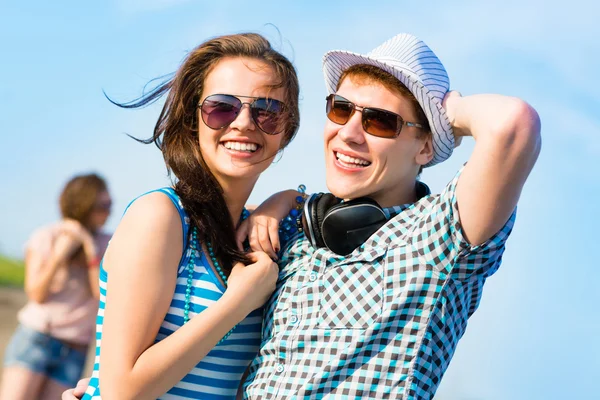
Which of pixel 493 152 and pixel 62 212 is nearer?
pixel 493 152

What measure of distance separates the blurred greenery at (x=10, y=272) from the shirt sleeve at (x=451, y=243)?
68.4ft

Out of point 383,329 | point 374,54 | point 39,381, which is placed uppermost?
point 374,54

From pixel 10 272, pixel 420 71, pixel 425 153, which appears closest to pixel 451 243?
pixel 425 153

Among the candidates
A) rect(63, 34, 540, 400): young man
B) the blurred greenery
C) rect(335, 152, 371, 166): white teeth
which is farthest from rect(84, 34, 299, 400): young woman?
the blurred greenery

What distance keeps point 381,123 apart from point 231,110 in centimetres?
68

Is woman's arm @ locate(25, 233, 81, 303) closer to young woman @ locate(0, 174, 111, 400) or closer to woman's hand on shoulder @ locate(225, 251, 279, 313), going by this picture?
young woman @ locate(0, 174, 111, 400)

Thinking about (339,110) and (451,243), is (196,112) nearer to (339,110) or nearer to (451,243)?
(339,110)

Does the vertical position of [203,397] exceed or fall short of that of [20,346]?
it exceeds it

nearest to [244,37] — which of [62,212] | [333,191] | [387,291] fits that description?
[333,191]

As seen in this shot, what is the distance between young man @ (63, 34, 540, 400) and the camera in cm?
255

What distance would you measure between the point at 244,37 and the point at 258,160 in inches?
23.3

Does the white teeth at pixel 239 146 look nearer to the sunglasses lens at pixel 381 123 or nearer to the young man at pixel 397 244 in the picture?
the young man at pixel 397 244

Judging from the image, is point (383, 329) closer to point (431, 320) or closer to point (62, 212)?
point (431, 320)

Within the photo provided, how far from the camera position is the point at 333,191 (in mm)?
3086
